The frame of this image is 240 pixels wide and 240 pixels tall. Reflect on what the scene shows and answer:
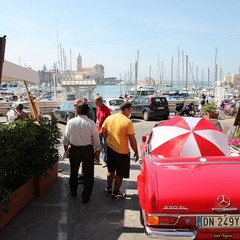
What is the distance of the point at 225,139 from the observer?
17.3ft

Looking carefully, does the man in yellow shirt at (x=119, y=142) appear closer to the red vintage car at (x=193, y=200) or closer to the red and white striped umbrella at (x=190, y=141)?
the red and white striped umbrella at (x=190, y=141)

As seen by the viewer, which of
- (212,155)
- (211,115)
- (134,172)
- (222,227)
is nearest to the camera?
(222,227)

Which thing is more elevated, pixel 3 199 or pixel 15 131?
pixel 15 131

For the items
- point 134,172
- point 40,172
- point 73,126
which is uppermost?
point 73,126

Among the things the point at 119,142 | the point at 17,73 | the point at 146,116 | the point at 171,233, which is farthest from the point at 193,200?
the point at 146,116

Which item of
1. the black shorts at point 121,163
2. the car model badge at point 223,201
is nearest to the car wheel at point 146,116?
the black shorts at point 121,163

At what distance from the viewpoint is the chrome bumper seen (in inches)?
147

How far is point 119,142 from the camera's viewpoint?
6.05m

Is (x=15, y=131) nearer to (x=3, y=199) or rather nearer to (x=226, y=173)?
(x=3, y=199)

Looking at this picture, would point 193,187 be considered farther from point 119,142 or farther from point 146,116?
point 146,116

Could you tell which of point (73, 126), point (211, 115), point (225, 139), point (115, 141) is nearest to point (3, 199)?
point (73, 126)

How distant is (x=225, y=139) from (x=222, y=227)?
6.04 ft

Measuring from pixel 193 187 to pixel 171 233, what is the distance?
1.92 feet

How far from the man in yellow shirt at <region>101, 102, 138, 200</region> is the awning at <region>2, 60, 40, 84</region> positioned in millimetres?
2780
